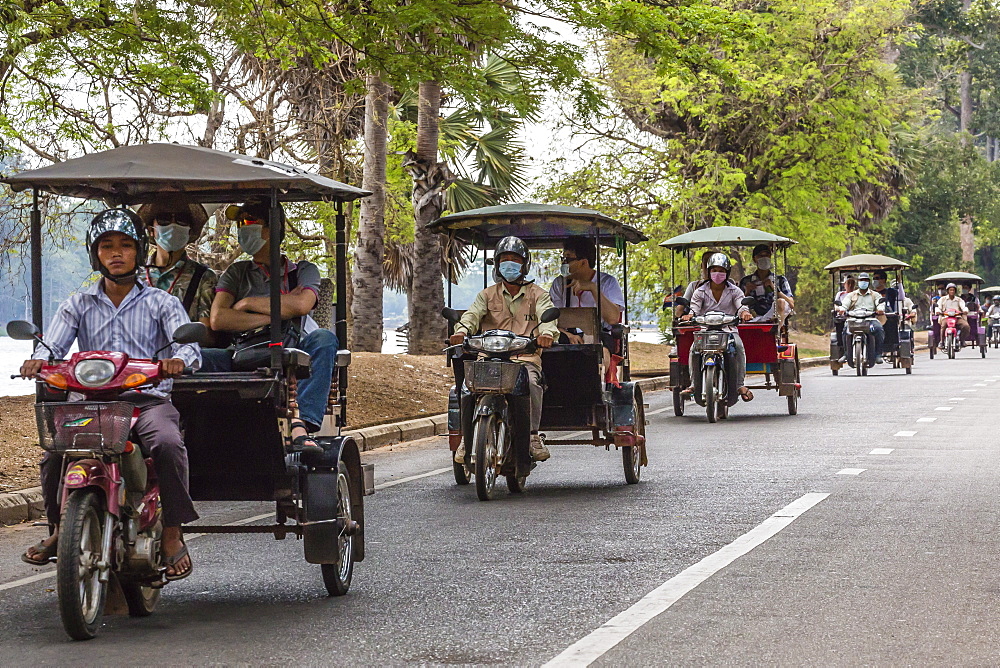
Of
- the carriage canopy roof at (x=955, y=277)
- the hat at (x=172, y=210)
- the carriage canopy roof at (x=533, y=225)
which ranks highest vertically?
the carriage canopy roof at (x=955, y=277)

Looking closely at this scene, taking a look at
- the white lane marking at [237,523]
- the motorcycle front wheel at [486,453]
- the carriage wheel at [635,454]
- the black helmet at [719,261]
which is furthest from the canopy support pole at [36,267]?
the black helmet at [719,261]

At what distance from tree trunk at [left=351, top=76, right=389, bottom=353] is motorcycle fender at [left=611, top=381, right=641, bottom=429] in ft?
33.5

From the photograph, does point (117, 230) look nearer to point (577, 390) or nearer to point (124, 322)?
point (124, 322)

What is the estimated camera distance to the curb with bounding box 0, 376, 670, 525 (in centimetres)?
1052

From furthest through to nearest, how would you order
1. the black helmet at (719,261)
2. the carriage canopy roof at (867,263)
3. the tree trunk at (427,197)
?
1. the carriage canopy roof at (867,263)
2. the tree trunk at (427,197)
3. the black helmet at (719,261)

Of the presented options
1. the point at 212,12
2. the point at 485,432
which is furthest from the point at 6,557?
the point at 212,12

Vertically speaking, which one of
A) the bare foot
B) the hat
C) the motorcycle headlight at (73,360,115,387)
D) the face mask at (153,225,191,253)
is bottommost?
the bare foot

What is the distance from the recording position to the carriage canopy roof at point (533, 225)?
1234 centimetres

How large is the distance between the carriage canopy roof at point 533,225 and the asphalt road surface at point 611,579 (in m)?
2.08

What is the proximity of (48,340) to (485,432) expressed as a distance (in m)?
4.50

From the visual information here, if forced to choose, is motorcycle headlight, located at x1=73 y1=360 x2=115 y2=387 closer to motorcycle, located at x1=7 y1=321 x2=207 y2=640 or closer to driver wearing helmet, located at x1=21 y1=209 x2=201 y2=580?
motorcycle, located at x1=7 y1=321 x2=207 y2=640

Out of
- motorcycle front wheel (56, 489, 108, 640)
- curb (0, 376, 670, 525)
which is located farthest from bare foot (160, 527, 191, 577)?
curb (0, 376, 670, 525)

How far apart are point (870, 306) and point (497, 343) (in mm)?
21320

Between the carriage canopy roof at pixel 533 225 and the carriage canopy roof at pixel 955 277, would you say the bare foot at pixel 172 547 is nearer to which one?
the carriage canopy roof at pixel 533 225
